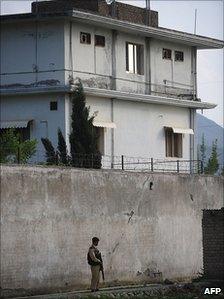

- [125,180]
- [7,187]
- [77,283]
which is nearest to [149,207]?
[125,180]

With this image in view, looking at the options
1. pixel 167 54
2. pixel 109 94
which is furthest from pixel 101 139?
pixel 167 54

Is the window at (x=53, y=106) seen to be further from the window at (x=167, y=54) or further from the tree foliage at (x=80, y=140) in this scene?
the window at (x=167, y=54)

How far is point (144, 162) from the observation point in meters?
39.3

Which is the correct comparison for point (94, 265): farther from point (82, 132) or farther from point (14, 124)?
point (14, 124)

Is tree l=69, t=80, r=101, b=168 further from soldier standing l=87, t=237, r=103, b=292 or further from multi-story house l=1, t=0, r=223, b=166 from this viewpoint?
soldier standing l=87, t=237, r=103, b=292

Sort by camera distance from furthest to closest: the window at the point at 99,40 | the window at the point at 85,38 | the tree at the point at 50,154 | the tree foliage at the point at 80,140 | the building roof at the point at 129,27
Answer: the window at the point at 99,40
the window at the point at 85,38
the building roof at the point at 129,27
the tree foliage at the point at 80,140
the tree at the point at 50,154

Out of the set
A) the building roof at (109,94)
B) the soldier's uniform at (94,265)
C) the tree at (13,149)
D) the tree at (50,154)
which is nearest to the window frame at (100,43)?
the building roof at (109,94)

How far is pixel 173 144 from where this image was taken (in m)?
41.8

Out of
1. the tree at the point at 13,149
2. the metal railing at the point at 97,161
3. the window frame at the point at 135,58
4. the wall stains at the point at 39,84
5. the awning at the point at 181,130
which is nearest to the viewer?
the tree at the point at 13,149

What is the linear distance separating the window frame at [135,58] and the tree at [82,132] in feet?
16.6

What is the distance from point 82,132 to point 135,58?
7011 millimetres

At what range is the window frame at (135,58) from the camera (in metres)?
39.2

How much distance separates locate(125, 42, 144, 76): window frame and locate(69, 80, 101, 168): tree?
5.05 meters

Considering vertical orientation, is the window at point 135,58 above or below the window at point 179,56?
below
